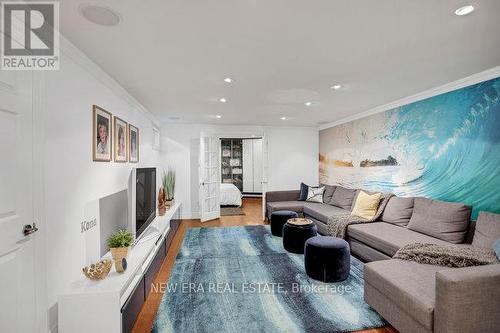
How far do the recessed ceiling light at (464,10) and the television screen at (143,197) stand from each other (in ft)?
10.1

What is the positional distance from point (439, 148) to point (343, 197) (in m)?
2.02

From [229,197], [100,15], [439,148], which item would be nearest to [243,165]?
[229,197]

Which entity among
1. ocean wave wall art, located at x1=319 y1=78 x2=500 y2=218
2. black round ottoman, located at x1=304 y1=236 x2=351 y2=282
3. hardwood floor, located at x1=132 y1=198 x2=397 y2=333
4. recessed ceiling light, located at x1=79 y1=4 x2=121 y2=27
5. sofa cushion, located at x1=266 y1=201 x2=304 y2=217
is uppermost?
recessed ceiling light, located at x1=79 y1=4 x2=121 y2=27

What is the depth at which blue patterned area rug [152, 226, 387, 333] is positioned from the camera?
78.7 inches

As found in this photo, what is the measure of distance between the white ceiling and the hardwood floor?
243 centimetres

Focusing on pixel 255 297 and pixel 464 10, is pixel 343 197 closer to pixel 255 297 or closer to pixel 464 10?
pixel 255 297

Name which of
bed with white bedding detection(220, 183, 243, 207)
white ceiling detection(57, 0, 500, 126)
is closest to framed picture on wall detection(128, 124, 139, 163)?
white ceiling detection(57, 0, 500, 126)

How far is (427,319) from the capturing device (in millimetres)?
1605

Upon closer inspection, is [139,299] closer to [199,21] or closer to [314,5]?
[199,21]

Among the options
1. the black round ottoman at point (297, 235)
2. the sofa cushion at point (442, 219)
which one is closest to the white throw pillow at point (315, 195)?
the black round ottoman at point (297, 235)

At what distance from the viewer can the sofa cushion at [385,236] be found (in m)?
2.71

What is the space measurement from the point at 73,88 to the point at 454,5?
302 cm

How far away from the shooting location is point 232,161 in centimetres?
994

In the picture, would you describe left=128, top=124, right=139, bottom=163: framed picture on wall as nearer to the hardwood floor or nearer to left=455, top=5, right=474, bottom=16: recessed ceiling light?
the hardwood floor
